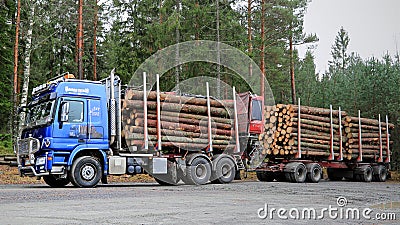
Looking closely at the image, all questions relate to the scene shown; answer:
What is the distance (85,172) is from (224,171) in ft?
18.7

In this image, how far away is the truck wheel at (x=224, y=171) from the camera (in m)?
19.0

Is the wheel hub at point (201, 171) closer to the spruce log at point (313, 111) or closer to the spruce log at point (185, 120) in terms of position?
the spruce log at point (185, 120)

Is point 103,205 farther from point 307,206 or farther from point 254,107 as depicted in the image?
point 254,107

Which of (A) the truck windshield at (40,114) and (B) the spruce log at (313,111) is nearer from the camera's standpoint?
(A) the truck windshield at (40,114)

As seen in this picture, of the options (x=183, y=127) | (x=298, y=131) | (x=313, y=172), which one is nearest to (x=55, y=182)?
(x=183, y=127)

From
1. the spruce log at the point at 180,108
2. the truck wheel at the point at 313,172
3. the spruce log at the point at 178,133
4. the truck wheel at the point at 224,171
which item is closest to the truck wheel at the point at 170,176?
the spruce log at the point at 178,133

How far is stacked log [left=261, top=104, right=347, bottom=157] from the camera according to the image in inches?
859

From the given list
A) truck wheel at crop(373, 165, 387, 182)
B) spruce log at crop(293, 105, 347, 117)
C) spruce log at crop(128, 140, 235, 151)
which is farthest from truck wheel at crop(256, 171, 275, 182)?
truck wheel at crop(373, 165, 387, 182)

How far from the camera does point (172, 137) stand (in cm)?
1812

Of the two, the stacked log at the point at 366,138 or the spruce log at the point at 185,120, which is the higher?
the spruce log at the point at 185,120

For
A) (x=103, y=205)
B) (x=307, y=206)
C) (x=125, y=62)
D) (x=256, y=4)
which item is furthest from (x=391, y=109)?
(x=103, y=205)

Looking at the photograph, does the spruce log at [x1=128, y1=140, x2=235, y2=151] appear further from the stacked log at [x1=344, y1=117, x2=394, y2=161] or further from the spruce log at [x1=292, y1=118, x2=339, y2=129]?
the stacked log at [x1=344, y1=117, x2=394, y2=161]

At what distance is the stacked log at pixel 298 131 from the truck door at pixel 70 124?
28.3ft

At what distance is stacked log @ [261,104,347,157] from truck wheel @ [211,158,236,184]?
2.83m
